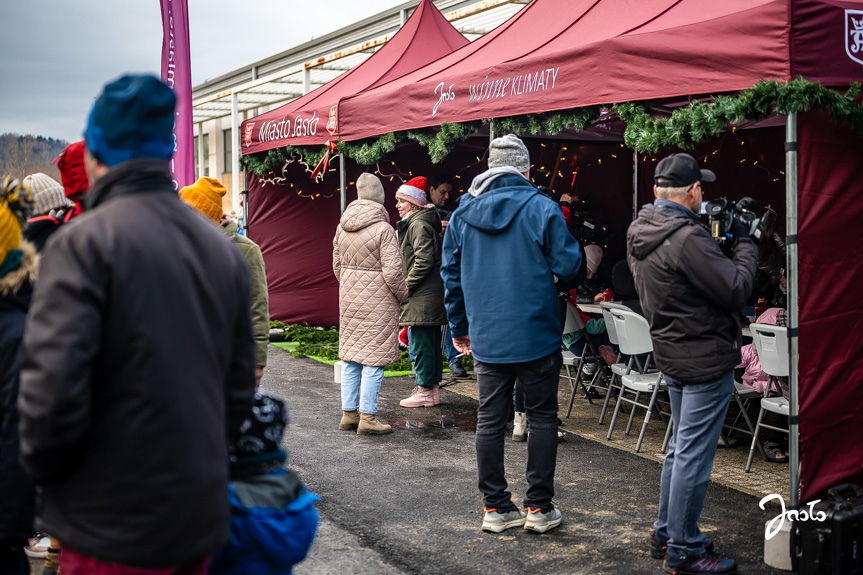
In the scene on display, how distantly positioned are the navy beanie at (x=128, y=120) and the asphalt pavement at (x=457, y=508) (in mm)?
2516

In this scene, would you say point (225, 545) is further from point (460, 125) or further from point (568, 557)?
point (460, 125)

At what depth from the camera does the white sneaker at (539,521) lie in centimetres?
440

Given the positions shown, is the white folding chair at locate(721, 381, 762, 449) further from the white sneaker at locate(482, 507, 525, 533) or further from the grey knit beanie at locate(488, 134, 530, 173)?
the grey knit beanie at locate(488, 134, 530, 173)

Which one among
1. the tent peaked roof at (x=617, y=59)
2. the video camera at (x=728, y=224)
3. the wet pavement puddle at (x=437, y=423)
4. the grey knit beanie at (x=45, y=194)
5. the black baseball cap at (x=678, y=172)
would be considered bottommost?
the wet pavement puddle at (x=437, y=423)

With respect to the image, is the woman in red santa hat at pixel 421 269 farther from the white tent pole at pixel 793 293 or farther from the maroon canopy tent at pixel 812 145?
the white tent pole at pixel 793 293

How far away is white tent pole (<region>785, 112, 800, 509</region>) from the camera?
4.02 meters

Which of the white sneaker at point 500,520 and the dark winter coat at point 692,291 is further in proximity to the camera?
the white sneaker at point 500,520

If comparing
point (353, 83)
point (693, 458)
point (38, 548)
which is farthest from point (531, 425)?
point (353, 83)

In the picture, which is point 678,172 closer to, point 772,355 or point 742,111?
point 742,111

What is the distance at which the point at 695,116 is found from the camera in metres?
4.48

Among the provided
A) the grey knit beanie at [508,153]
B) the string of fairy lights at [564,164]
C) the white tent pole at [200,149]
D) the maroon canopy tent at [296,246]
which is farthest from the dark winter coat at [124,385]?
the white tent pole at [200,149]

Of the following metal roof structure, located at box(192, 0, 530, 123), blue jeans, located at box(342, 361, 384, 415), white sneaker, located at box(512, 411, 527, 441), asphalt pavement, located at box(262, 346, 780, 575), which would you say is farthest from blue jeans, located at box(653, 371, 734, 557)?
metal roof structure, located at box(192, 0, 530, 123)

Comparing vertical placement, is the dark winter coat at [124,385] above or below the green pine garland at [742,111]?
below

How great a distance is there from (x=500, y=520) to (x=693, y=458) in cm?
106
